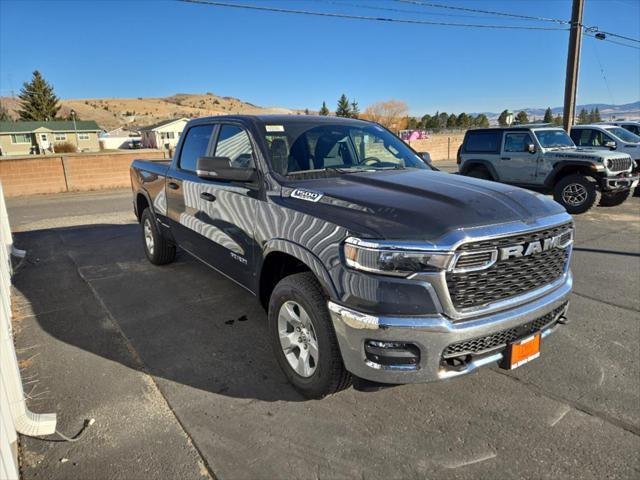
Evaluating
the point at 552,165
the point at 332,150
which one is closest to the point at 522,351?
the point at 332,150

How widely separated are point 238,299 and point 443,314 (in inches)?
116

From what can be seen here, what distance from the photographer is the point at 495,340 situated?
2.49 m

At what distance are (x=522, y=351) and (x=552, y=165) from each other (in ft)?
29.0

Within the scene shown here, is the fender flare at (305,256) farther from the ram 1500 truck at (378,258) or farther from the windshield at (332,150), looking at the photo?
the windshield at (332,150)

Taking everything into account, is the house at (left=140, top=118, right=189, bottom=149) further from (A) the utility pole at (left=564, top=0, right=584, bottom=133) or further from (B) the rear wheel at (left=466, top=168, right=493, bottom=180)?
(B) the rear wheel at (left=466, top=168, right=493, bottom=180)

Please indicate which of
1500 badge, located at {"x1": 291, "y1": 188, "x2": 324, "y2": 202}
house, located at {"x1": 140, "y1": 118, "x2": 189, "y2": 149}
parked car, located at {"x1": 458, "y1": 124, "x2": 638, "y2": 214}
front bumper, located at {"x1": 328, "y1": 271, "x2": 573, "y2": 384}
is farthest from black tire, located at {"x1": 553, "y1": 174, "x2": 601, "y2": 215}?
house, located at {"x1": 140, "y1": 118, "x2": 189, "y2": 149}

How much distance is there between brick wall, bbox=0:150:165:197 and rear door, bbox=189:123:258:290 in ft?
47.6

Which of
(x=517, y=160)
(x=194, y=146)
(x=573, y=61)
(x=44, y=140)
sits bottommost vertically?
(x=517, y=160)

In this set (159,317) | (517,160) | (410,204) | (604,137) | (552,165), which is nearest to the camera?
(410,204)

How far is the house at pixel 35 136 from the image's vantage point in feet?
198

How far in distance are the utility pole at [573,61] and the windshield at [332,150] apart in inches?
524

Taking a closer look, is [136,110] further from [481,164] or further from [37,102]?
[481,164]

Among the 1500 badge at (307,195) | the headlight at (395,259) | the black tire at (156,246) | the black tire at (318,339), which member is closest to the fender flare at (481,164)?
the black tire at (156,246)

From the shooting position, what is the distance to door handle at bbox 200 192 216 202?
4031 mm
